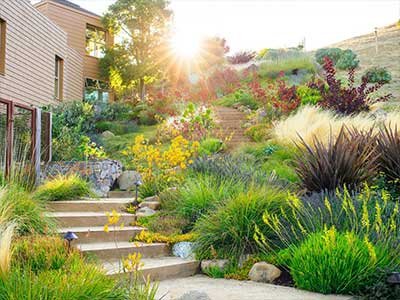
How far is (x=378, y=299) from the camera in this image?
3.96 meters

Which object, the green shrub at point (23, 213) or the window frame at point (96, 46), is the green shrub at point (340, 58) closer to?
the window frame at point (96, 46)

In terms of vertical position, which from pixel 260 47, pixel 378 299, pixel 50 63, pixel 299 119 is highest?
pixel 260 47

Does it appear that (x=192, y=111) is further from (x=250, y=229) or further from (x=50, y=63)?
(x=250, y=229)

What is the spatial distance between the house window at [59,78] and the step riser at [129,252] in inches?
445

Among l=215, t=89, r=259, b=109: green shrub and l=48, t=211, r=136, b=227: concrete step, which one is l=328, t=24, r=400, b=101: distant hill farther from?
l=48, t=211, r=136, b=227: concrete step

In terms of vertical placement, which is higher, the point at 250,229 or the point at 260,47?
the point at 260,47

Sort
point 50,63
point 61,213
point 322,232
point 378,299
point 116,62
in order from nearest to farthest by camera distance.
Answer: point 378,299 → point 322,232 → point 61,213 → point 50,63 → point 116,62

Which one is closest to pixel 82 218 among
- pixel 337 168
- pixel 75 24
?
pixel 337 168

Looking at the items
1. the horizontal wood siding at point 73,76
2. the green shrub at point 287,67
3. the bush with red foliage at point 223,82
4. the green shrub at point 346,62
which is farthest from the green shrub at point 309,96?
the green shrub at point 346,62

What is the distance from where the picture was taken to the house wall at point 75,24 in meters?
19.8

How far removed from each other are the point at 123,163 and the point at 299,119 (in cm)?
370

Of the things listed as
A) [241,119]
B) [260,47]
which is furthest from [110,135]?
[260,47]

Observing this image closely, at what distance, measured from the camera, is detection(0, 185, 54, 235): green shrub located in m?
5.08

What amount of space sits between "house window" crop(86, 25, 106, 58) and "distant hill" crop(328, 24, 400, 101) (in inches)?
467
